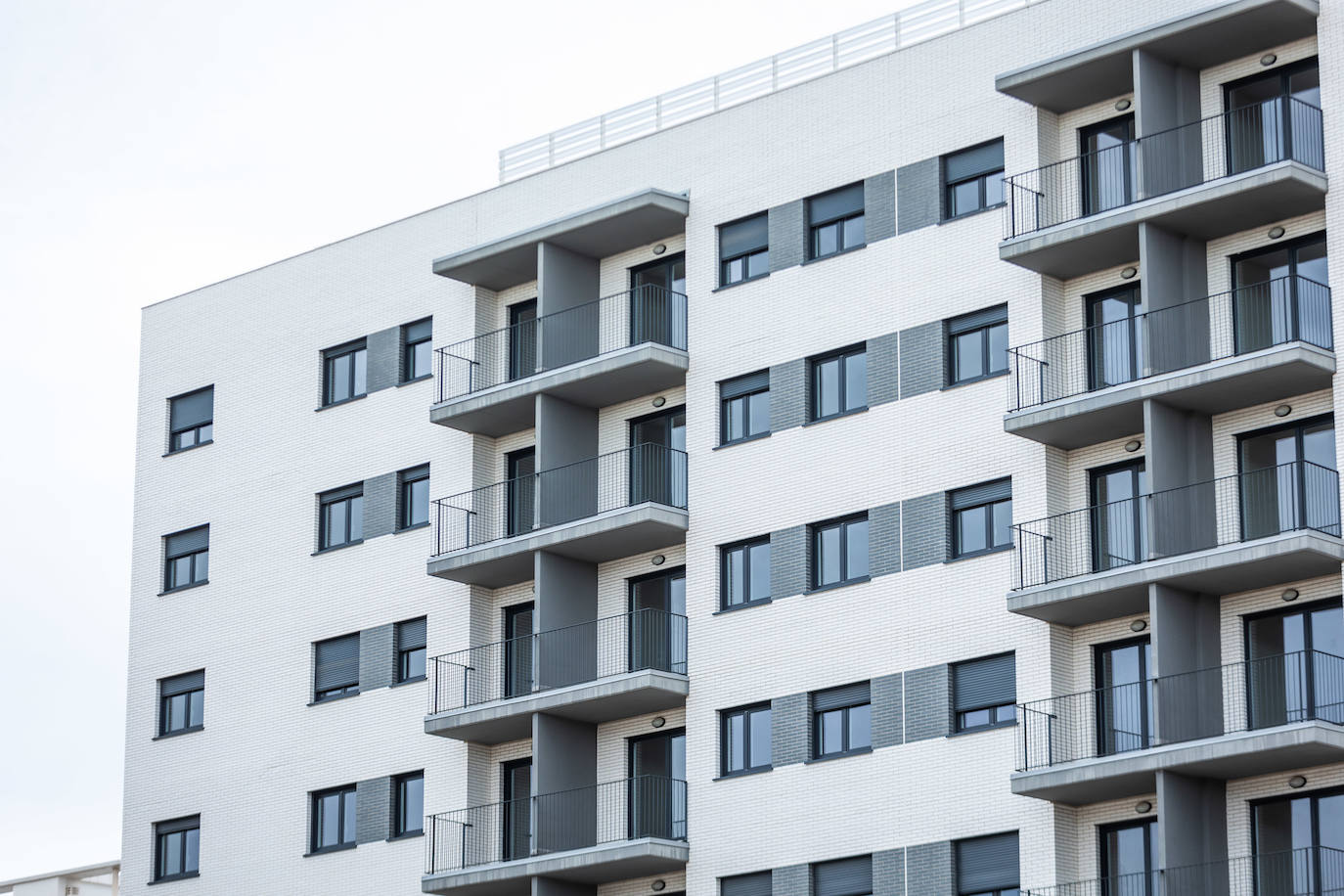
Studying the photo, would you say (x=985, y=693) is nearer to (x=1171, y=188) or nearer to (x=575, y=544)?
(x=1171, y=188)

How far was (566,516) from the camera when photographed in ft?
168

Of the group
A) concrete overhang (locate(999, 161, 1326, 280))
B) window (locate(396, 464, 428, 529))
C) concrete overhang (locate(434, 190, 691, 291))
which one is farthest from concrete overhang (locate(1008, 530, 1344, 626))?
window (locate(396, 464, 428, 529))

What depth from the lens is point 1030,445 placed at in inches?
1773

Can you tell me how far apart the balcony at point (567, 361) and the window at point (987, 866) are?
11494 mm

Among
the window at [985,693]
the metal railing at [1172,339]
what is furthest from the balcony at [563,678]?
the metal railing at [1172,339]

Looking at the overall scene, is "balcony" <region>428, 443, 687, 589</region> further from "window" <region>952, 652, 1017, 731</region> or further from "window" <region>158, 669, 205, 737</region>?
"window" <region>158, 669, 205, 737</region>

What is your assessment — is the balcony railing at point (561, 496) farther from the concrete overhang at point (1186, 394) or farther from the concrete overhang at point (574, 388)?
the concrete overhang at point (1186, 394)

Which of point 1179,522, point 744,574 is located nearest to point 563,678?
point 744,574

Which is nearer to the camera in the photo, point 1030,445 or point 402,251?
point 1030,445

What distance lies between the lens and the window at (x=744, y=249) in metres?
50.3

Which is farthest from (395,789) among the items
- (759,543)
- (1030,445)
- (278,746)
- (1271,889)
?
(1271,889)

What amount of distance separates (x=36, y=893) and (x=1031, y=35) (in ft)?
117

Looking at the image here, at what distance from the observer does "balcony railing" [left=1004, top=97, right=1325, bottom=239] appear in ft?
142

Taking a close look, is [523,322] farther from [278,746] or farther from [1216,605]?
[1216,605]
